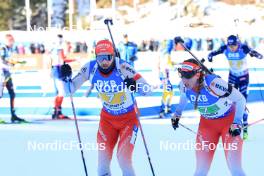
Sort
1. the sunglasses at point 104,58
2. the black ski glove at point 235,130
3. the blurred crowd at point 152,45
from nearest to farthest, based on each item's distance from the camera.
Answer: the black ski glove at point 235,130 < the sunglasses at point 104,58 < the blurred crowd at point 152,45

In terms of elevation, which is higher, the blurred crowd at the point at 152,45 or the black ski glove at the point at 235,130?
the black ski glove at the point at 235,130

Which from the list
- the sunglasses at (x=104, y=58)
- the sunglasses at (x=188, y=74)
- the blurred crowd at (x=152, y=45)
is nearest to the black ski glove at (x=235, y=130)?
the sunglasses at (x=188, y=74)

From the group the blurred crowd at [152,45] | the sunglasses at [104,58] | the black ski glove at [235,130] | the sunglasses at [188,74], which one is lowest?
the blurred crowd at [152,45]

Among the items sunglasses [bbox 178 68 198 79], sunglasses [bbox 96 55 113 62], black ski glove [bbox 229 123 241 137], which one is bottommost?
black ski glove [bbox 229 123 241 137]

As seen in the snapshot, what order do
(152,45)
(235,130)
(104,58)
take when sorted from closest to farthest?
(235,130) < (104,58) < (152,45)

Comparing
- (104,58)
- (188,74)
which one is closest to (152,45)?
(104,58)

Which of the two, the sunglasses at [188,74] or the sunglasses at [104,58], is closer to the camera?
the sunglasses at [188,74]

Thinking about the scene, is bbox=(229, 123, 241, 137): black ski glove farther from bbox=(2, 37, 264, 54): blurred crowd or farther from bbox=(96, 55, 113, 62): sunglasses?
bbox=(2, 37, 264, 54): blurred crowd

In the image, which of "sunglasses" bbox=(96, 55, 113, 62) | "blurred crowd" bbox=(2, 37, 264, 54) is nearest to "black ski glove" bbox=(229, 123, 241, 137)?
"sunglasses" bbox=(96, 55, 113, 62)

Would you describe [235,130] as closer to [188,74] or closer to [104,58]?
[188,74]

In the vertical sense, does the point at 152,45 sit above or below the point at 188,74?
below

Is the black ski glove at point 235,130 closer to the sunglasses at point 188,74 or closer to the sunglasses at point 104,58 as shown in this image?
the sunglasses at point 188,74

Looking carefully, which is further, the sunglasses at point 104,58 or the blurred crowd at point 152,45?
the blurred crowd at point 152,45

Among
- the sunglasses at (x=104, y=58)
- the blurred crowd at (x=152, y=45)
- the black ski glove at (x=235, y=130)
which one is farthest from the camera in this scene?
the blurred crowd at (x=152, y=45)
